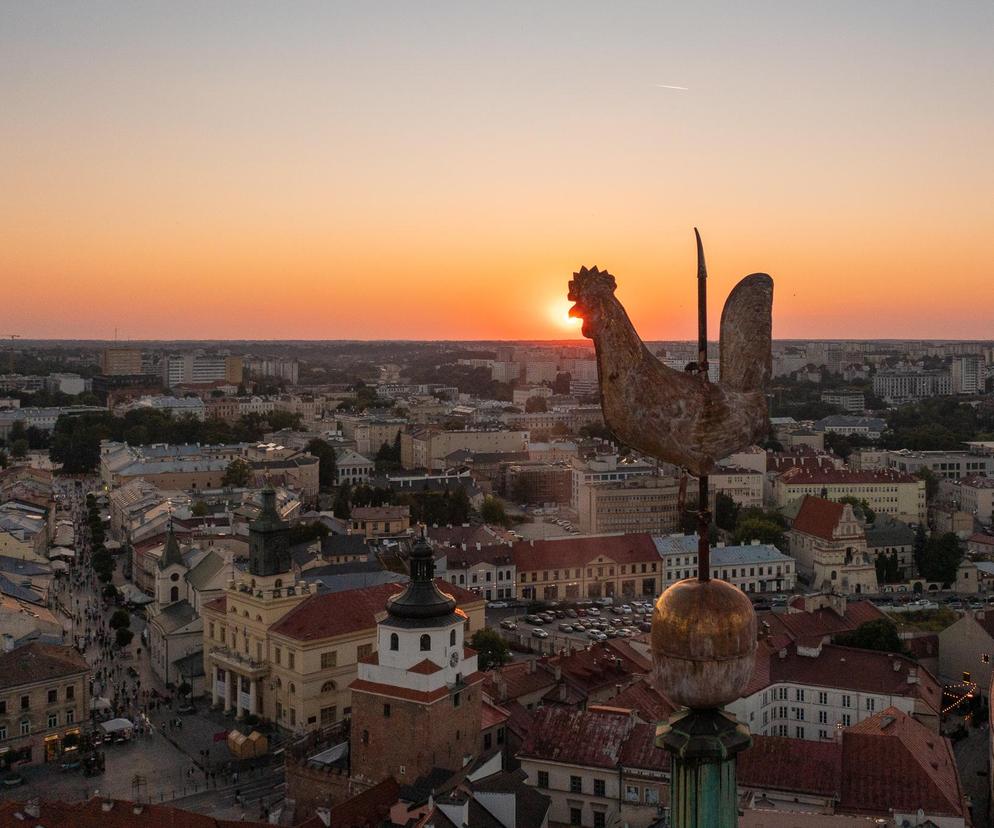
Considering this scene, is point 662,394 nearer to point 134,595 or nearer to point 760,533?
point 134,595

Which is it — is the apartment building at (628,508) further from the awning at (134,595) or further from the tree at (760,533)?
the awning at (134,595)

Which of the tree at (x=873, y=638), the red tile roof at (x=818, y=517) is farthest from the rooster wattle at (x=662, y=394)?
the red tile roof at (x=818, y=517)

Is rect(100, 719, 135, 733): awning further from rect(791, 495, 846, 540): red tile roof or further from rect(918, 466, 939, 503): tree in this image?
rect(918, 466, 939, 503): tree

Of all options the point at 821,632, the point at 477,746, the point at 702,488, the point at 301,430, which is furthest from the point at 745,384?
the point at 301,430

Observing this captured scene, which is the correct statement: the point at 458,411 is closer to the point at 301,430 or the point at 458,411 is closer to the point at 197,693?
the point at 301,430

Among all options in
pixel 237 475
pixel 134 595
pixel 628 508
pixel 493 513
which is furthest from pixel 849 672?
pixel 237 475
